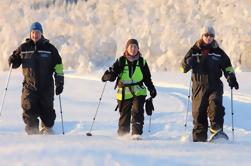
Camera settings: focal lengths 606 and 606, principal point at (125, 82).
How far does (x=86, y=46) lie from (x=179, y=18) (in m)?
4.89

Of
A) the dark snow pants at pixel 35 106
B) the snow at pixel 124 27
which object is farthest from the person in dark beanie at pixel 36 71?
the snow at pixel 124 27

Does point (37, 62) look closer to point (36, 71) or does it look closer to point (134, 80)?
point (36, 71)

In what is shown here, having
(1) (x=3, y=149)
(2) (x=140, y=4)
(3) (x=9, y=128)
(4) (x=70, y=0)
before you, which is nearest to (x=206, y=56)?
(1) (x=3, y=149)

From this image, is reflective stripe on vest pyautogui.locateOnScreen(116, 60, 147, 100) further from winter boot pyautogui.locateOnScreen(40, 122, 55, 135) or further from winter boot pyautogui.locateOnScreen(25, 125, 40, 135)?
winter boot pyautogui.locateOnScreen(25, 125, 40, 135)

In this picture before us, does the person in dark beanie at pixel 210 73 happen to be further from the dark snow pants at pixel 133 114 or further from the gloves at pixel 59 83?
the gloves at pixel 59 83

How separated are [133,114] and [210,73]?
1235 millimetres

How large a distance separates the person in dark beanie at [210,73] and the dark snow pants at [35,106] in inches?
79.1

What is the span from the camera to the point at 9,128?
12.0 metres

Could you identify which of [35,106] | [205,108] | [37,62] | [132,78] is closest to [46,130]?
[35,106]

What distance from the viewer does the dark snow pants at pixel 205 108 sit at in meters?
8.48

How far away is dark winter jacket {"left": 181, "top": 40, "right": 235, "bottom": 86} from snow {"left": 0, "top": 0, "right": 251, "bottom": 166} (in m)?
0.94

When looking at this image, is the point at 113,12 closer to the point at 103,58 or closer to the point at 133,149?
the point at 103,58

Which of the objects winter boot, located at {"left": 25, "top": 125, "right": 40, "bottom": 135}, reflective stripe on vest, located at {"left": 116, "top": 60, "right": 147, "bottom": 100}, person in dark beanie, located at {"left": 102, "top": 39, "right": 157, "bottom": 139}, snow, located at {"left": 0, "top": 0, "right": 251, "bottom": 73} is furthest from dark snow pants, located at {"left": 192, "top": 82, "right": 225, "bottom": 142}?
snow, located at {"left": 0, "top": 0, "right": 251, "bottom": 73}

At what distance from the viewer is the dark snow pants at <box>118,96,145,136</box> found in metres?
8.49
